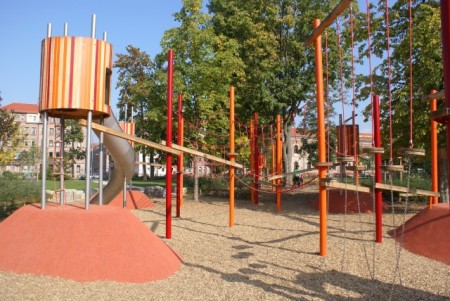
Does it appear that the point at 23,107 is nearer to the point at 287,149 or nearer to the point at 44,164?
the point at 287,149

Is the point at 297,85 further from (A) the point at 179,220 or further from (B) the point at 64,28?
(B) the point at 64,28

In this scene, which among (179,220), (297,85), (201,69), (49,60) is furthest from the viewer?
(297,85)

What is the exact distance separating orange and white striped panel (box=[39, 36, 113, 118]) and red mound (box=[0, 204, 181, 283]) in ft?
6.02

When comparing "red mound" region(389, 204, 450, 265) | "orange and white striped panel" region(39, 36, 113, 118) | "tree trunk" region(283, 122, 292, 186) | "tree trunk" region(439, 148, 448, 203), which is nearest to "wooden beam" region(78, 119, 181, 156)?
"orange and white striped panel" region(39, 36, 113, 118)

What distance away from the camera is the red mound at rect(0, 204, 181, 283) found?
558 centimetres

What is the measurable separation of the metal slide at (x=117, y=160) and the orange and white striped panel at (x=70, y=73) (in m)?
2.99

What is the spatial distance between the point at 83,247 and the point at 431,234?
6545 millimetres

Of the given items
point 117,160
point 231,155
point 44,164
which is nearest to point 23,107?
point 117,160

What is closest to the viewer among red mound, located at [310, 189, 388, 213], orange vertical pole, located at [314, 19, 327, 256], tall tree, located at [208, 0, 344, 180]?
orange vertical pole, located at [314, 19, 327, 256]

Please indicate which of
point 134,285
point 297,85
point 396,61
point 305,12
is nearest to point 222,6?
point 305,12

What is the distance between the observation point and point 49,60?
22.9 ft

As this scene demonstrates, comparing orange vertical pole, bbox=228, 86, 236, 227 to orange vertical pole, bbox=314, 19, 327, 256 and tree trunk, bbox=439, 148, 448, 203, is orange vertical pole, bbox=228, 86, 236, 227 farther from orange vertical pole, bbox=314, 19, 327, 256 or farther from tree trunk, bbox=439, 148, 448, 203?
tree trunk, bbox=439, 148, 448, 203

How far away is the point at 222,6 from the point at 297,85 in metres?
6.46

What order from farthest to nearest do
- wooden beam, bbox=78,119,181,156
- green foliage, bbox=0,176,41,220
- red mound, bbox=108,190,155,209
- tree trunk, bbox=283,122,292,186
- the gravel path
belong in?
tree trunk, bbox=283,122,292,186 < red mound, bbox=108,190,155,209 < green foliage, bbox=0,176,41,220 < wooden beam, bbox=78,119,181,156 < the gravel path
